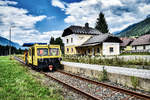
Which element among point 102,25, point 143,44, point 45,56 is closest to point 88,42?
point 45,56

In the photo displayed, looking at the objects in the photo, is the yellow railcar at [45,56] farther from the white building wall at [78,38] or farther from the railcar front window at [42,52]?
the white building wall at [78,38]

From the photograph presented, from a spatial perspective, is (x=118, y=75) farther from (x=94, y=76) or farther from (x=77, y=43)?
(x=77, y=43)

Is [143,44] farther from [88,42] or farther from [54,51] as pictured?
[54,51]

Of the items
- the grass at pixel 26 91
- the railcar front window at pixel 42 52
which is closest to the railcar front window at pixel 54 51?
the railcar front window at pixel 42 52

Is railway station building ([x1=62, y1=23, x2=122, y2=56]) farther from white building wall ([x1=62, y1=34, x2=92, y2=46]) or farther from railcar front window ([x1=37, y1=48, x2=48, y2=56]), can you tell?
railcar front window ([x1=37, y1=48, x2=48, y2=56])

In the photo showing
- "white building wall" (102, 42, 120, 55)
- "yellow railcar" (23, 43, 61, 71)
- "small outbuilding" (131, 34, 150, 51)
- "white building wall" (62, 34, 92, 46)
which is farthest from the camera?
"small outbuilding" (131, 34, 150, 51)

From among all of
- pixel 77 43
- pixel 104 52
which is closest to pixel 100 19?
pixel 77 43

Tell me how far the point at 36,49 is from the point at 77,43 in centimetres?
2145

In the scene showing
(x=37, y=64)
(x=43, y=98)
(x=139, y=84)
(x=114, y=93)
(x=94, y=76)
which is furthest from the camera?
(x=37, y=64)

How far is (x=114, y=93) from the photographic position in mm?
5793

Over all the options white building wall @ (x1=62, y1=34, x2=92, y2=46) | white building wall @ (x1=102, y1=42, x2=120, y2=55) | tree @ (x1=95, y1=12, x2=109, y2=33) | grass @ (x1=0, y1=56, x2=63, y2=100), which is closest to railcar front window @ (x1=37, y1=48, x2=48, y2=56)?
grass @ (x1=0, y1=56, x2=63, y2=100)

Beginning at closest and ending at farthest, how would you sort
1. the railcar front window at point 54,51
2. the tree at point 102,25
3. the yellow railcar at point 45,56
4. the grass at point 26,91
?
the grass at point 26,91 → the yellow railcar at point 45,56 → the railcar front window at point 54,51 → the tree at point 102,25

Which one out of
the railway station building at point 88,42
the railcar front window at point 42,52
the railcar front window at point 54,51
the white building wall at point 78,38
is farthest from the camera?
the white building wall at point 78,38

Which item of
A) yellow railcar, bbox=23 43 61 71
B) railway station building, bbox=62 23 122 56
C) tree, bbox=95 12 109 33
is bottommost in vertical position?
yellow railcar, bbox=23 43 61 71
